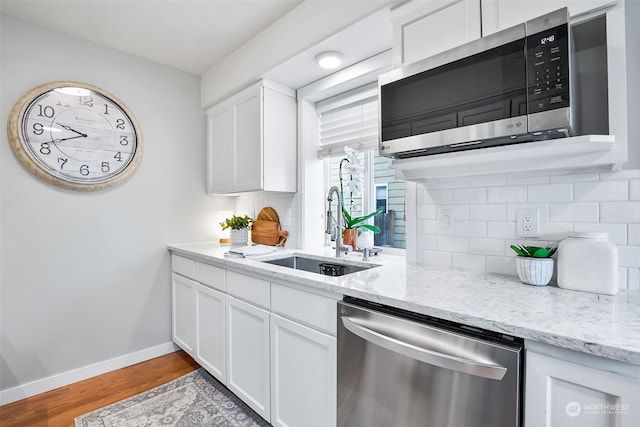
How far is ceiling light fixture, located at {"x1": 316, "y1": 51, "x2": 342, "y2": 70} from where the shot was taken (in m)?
1.87

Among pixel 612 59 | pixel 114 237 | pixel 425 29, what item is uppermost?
pixel 425 29

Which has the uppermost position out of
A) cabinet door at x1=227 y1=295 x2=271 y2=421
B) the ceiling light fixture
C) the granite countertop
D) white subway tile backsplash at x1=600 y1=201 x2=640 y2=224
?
the ceiling light fixture

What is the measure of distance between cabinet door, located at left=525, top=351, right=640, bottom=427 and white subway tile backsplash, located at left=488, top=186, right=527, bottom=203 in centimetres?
75

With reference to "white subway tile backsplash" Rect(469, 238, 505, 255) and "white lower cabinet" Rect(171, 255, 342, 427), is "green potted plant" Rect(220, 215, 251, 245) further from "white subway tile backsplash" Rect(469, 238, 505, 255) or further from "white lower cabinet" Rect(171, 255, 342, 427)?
"white subway tile backsplash" Rect(469, 238, 505, 255)

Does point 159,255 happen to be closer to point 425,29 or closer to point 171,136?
point 171,136

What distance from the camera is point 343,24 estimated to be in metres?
1.61

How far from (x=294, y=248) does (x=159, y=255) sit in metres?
1.22

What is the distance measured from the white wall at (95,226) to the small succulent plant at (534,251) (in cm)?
258

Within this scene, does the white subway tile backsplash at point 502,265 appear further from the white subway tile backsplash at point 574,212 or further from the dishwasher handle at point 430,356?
the dishwasher handle at point 430,356

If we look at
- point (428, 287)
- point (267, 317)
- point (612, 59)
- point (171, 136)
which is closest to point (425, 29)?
point (612, 59)

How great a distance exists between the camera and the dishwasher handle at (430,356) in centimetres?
83

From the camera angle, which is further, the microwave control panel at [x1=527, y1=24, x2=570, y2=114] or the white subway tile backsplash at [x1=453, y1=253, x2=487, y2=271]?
the white subway tile backsplash at [x1=453, y1=253, x2=487, y2=271]

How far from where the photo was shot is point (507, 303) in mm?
963

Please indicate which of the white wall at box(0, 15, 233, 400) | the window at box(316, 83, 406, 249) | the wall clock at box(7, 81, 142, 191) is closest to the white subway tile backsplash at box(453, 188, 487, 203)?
the window at box(316, 83, 406, 249)
